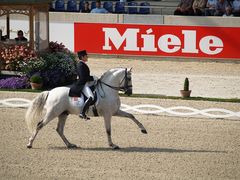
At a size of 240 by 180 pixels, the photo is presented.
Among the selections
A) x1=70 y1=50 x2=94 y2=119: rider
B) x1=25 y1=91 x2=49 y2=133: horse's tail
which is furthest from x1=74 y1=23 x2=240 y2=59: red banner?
x1=25 y1=91 x2=49 y2=133: horse's tail

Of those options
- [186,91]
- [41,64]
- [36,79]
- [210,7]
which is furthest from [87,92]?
[210,7]

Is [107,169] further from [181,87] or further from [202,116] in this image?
[181,87]

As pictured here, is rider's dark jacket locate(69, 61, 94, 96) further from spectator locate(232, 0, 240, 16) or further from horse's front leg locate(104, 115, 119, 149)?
spectator locate(232, 0, 240, 16)

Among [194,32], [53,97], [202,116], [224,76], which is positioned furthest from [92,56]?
[53,97]

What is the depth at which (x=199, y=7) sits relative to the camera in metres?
35.4

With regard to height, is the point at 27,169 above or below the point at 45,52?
below

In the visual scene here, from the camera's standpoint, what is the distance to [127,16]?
34.8 metres

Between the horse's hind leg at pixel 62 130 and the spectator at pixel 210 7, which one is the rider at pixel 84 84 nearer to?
the horse's hind leg at pixel 62 130

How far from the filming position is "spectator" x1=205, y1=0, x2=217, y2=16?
35188mm

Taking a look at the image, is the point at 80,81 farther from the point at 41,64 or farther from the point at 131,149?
the point at 41,64

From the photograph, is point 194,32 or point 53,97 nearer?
point 53,97

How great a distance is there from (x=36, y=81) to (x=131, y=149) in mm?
7754

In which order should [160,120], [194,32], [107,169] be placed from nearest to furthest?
[107,169] → [160,120] → [194,32]

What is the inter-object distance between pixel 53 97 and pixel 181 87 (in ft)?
31.2
